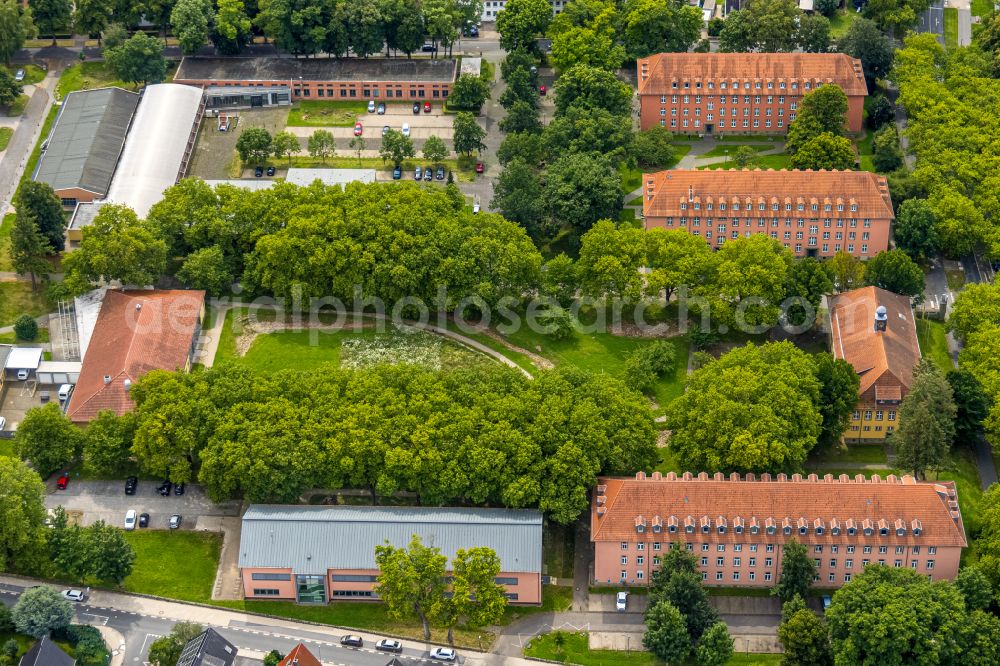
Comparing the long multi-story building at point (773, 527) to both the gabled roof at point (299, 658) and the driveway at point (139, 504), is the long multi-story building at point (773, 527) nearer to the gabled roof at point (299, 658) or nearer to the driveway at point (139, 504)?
the gabled roof at point (299, 658)

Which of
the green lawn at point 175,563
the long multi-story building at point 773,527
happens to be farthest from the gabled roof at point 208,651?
the long multi-story building at point 773,527

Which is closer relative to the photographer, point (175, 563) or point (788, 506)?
point (788, 506)

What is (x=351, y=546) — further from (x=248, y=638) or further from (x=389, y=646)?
(x=248, y=638)

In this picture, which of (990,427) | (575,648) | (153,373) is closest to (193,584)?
(153,373)

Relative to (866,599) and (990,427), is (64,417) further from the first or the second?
(990,427)

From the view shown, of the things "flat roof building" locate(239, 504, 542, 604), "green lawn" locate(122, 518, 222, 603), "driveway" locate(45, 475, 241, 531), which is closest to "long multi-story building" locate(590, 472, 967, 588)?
"flat roof building" locate(239, 504, 542, 604)

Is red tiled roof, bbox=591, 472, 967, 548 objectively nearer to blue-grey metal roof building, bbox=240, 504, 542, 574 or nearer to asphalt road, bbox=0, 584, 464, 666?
blue-grey metal roof building, bbox=240, 504, 542, 574

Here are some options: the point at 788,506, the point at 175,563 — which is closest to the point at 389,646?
the point at 175,563
